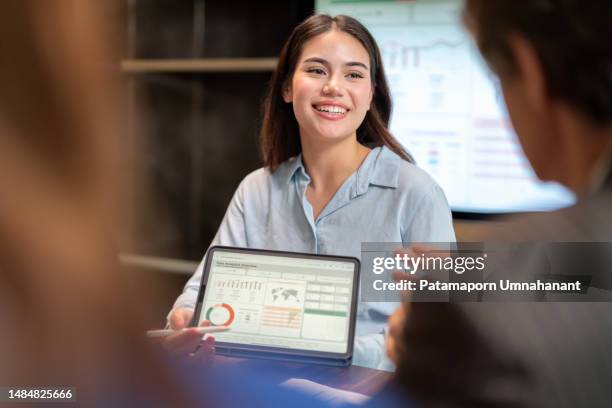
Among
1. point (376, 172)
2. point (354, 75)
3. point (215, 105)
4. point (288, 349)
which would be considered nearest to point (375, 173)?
point (376, 172)

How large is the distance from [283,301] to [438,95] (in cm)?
54

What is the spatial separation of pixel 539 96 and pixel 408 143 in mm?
651

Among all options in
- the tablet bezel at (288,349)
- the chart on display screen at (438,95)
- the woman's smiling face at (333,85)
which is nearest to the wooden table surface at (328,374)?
the tablet bezel at (288,349)

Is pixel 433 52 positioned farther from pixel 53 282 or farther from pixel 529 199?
pixel 53 282

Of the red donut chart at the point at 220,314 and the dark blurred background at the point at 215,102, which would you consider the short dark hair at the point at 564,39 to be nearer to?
the red donut chart at the point at 220,314

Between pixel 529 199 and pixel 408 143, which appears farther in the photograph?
pixel 408 143

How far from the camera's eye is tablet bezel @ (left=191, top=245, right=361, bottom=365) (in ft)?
1.56

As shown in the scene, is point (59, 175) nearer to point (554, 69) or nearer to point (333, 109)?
point (554, 69)

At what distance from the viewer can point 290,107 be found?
2.20 ft

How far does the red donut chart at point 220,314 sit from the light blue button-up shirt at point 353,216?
0.06 ft

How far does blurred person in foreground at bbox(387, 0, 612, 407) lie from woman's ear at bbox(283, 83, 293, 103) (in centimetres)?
36

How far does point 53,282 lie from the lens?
161mm

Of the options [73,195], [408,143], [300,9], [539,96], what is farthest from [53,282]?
[300,9]

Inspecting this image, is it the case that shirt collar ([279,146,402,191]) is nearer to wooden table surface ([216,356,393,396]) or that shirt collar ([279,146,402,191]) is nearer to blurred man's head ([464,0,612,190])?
wooden table surface ([216,356,393,396])
